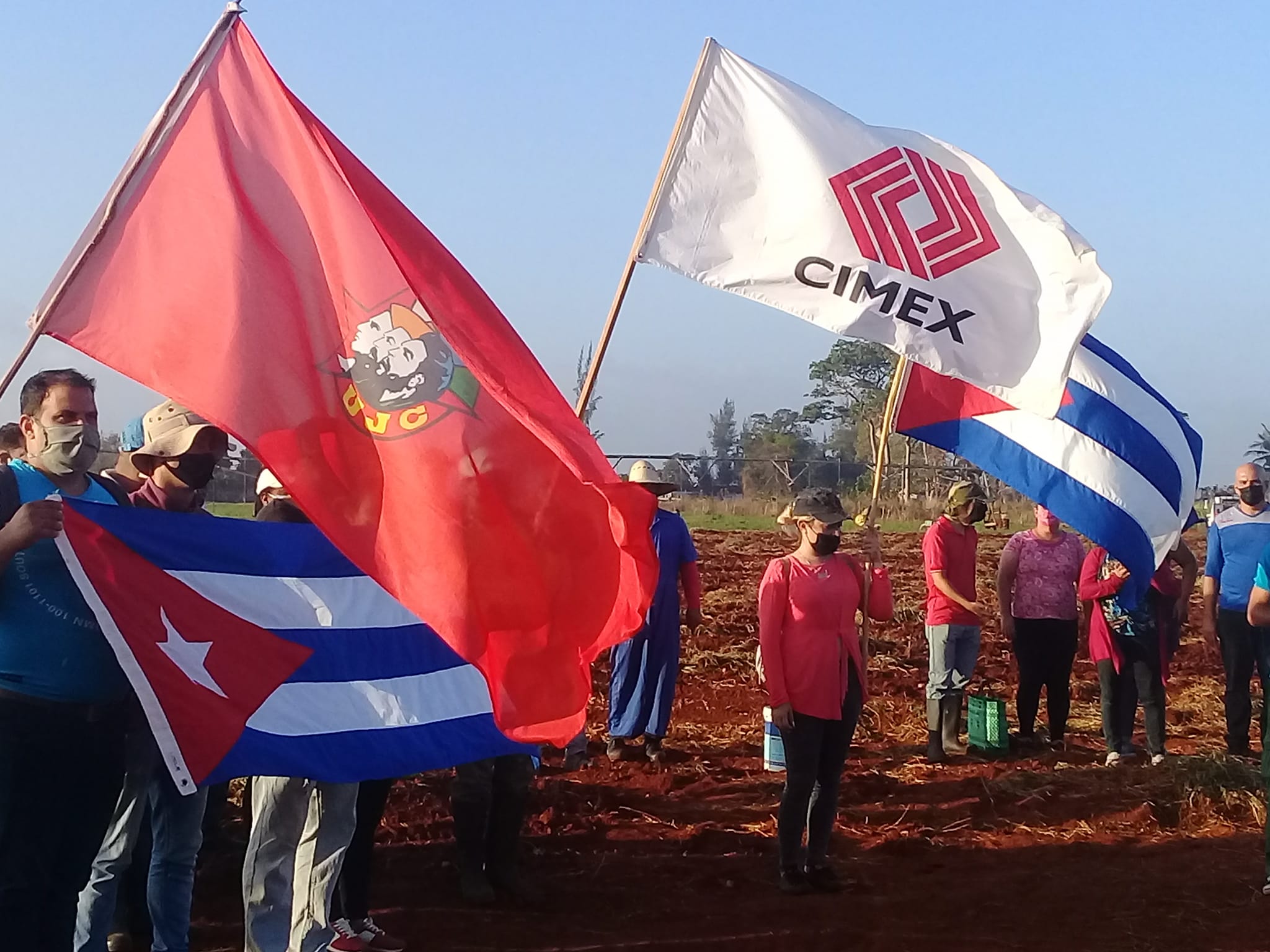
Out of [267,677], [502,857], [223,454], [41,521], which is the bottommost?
[502,857]

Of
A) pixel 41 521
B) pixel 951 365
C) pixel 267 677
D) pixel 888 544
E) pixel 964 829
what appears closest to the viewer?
pixel 41 521

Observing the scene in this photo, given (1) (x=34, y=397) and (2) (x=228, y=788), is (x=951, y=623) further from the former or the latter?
(1) (x=34, y=397)

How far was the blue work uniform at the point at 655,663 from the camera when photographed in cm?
955

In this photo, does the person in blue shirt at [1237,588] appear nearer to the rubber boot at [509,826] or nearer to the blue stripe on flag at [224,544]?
the rubber boot at [509,826]

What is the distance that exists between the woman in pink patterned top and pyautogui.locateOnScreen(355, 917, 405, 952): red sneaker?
5708mm

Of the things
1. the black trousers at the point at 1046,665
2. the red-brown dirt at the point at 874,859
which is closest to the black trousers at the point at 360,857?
the red-brown dirt at the point at 874,859

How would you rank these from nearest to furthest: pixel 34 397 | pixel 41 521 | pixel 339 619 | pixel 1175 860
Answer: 1. pixel 41 521
2. pixel 34 397
3. pixel 339 619
4. pixel 1175 860

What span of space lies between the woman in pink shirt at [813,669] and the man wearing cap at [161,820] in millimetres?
2712

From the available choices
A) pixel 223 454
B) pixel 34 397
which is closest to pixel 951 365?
pixel 223 454

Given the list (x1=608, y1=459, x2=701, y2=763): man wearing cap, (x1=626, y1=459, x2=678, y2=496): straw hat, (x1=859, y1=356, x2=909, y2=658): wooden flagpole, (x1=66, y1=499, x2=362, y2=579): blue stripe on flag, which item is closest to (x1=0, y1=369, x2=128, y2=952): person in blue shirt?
(x1=66, y1=499, x2=362, y2=579): blue stripe on flag

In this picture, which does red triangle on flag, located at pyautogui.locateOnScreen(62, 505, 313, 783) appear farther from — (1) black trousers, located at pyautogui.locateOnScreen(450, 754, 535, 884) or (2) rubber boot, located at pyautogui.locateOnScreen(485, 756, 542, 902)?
(2) rubber boot, located at pyautogui.locateOnScreen(485, 756, 542, 902)

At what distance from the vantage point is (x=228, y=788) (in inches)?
313

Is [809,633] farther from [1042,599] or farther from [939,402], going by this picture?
[1042,599]

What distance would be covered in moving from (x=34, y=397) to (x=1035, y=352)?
3.82m
